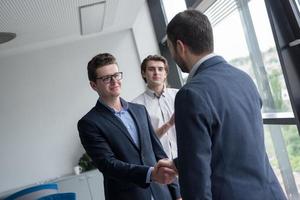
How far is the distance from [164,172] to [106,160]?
0.33m

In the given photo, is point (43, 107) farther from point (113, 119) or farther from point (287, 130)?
point (287, 130)

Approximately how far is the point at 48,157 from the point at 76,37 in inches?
71.8

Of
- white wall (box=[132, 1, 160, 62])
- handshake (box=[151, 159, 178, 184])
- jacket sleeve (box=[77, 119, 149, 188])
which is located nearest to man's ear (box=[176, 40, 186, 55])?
handshake (box=[151, 159, 178, 184])

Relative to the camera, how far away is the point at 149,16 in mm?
5082

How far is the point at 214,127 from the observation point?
A: 3.78 ft

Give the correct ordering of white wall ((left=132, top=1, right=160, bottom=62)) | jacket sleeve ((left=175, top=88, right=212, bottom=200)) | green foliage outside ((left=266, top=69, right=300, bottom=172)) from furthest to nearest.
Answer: white wall ((left=132, top=1, right=160, bottom=62)), green foliage outside ((left=266, top=69, right=300, bottom=172)), jacket sleeve ((left=175, top=88, right=212, bottom=200))

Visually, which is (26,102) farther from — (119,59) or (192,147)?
(192,147)

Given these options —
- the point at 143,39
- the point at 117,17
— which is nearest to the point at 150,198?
the point at 117,17

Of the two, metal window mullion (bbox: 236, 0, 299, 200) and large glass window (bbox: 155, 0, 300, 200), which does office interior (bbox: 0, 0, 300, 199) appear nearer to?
large glass window (bbox: 155, 0, 300, 200)

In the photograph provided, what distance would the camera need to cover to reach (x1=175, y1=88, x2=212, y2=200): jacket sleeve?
1.11 metres

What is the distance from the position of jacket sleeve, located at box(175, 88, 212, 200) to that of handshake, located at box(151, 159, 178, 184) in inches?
16.9

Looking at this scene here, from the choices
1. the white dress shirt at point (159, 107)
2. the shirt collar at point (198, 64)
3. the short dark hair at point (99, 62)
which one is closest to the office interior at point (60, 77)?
the white dress shirt at point (159, 107)

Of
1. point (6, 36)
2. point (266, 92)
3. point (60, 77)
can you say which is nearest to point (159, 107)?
point (266, 92)

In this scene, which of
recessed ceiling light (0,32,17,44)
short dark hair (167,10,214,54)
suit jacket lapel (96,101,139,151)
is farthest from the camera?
recessed ceiling light (0,32,17,44)
